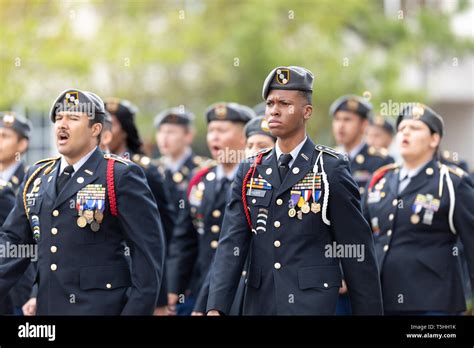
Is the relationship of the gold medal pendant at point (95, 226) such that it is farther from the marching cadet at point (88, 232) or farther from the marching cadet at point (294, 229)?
the marching cadet at point (294, 229)

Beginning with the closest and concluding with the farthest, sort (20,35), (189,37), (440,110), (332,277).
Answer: (332,277) → (20,35) → (189,37) → (440,110)

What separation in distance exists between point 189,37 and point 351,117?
13556 mm

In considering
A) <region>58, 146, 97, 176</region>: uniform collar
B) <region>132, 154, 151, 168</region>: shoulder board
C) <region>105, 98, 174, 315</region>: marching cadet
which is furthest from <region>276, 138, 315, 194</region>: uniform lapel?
<region>132, 154, 151, 168</region>: shoulder board

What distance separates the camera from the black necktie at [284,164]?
20.9 ft

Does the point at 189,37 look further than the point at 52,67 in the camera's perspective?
Yes

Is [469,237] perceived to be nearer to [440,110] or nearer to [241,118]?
[241,118]

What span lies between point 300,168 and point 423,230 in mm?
1948

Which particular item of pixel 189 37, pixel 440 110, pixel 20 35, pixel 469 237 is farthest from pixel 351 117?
pixel 440 110

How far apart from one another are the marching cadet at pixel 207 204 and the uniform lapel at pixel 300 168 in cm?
256

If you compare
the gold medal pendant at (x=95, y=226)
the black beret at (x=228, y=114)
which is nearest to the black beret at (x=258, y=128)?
the black beret at (x=228, y=114)

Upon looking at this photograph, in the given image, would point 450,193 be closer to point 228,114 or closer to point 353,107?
point 228,114

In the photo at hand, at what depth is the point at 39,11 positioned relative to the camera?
62.8 ft

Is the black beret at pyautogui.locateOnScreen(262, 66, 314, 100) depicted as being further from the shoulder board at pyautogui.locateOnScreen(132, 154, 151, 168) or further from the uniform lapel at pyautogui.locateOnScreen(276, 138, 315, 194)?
the shoulder board at pyautogui.locateOnScreen(132, 154, 151, 168)

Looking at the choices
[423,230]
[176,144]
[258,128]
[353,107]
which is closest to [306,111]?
[258,128]
